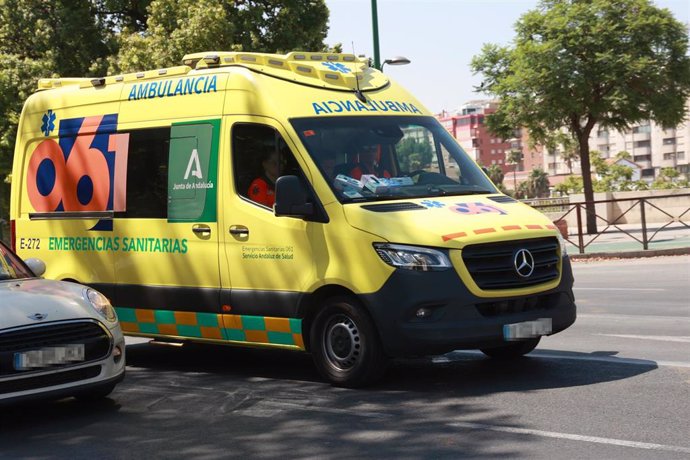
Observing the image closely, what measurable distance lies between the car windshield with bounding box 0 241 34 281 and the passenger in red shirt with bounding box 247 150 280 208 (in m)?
1.89

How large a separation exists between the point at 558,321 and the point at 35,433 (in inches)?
154

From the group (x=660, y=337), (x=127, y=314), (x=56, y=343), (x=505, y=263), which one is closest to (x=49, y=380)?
(x=56, y=343)

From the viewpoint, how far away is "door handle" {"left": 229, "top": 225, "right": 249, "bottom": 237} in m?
8.39

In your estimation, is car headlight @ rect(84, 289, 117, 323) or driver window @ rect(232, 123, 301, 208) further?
driver window @ rect(232, 123, 301, 208)

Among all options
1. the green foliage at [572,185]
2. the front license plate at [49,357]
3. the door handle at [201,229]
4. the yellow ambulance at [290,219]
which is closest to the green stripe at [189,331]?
the yellow ambulance at [290,219]

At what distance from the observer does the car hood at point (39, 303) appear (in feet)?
22.5

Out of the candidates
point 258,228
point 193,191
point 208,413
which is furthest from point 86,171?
point 208,413

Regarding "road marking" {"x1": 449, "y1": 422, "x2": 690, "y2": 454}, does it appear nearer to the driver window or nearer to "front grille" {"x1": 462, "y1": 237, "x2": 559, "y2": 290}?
"front grille" {"x1": 462, "y1": 237, "x2": 559, "y2": 290}

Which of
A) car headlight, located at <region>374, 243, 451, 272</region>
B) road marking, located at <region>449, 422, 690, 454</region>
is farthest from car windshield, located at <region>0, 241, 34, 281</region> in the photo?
road marking, located at <region>449, 422, 690, 454</region>

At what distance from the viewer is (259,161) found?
844 cm

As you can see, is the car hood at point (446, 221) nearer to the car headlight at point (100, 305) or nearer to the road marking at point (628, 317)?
the car headlight at point (100, 305)

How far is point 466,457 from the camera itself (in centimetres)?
559

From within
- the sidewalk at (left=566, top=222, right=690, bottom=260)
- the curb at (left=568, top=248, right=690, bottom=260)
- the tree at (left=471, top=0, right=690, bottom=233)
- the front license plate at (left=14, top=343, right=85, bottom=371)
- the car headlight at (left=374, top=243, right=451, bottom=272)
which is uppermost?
the tree at (left=471, top=0, right=690, bottom=233)

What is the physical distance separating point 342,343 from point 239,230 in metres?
1.37
